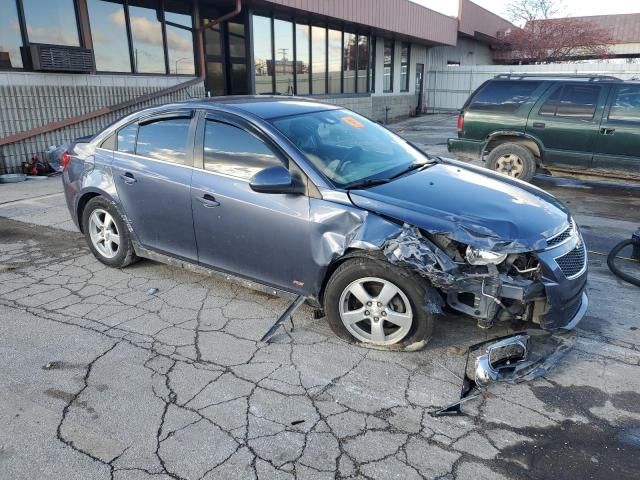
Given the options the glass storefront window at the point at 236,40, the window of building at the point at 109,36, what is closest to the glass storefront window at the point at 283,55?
the glass storefront window at the point at 236,40

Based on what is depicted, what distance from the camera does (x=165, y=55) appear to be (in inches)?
473

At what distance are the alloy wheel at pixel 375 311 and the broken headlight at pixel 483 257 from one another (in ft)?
1.60

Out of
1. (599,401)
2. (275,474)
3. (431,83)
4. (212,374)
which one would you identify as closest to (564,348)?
(599,401)

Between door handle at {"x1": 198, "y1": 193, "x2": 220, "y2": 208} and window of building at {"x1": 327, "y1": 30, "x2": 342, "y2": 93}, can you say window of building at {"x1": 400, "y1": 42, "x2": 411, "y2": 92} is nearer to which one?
window of building at {"x1": 327, "y1": 30, "x2": 342, "y2": 93}

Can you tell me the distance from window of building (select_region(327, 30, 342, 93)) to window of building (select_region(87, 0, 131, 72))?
8.09m

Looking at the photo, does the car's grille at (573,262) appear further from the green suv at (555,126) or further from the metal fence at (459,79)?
the metal fence at (459,79)

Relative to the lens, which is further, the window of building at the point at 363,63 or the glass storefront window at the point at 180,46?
the window of building at the point at 363,63

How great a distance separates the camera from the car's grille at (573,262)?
3123mm

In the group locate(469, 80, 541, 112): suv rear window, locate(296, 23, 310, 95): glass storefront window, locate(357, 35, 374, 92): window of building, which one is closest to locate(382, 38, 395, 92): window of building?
locate(357, 35, 374, 92): window of building

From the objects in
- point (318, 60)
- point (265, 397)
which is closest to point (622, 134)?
point (265, 397)

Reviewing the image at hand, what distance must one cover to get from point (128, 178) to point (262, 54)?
11093mm

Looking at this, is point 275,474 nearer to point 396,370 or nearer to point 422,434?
point 422,434

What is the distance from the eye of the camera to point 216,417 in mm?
2734

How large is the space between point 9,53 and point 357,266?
9.21 m
